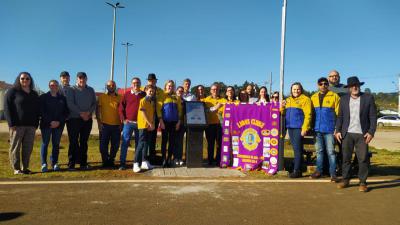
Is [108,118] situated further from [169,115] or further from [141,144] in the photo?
[169,115]

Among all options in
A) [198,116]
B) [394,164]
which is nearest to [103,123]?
[198,116]

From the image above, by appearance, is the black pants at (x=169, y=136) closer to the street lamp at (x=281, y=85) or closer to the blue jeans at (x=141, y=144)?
the blue jeans at (x=141, y=144)

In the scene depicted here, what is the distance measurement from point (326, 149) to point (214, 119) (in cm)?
269

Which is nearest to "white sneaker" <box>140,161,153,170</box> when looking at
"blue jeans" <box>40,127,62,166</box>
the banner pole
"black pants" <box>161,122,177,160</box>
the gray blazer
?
"black pants" <box>161,122,177,160</box>

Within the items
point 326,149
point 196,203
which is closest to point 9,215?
point 196,203

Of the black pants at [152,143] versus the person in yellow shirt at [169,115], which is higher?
the person in yellow shirt at [169,115]

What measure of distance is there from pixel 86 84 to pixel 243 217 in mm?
4970

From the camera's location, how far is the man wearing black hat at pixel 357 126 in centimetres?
611

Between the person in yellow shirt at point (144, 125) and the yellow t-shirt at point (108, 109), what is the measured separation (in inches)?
25.5

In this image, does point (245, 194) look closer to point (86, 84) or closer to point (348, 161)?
point (348, 161)

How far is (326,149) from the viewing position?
23.3ft

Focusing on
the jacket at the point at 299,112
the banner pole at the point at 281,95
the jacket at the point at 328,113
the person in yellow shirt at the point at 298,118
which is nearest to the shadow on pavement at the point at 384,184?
the jacket at the point at 328,113

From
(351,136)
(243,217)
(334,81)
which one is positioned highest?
(334,81)

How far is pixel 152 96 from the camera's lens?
7637 millimetres
